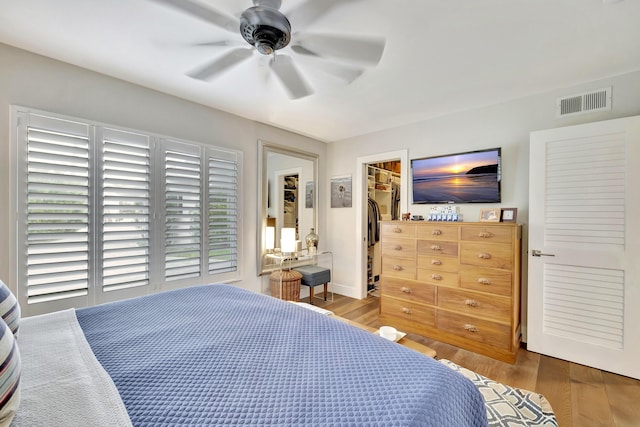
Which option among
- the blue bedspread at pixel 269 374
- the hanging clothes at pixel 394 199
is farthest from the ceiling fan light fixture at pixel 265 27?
the hanging clothes at pixel 394 199

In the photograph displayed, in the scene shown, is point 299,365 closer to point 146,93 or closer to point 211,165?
point 211,165

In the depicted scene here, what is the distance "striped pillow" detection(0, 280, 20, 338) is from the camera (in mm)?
940

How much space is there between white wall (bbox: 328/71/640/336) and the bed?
2526mm

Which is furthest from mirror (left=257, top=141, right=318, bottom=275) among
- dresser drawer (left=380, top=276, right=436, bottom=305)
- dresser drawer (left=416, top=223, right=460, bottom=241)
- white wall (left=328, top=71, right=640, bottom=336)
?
dresser drawer (left=416, top=223, right=460, bottom=241)

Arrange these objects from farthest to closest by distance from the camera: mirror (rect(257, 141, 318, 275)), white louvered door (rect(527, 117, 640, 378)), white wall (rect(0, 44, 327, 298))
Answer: mirror (rect(257, 141, 318, 275))
white louvered door (rect(527, 117, 640, 378))
white wall (rect(0, 44, 327, 298))

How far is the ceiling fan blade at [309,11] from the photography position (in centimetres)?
137

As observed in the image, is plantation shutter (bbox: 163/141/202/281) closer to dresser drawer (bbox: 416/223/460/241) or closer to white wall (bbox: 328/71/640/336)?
white wall (bbox: 328/71/640/336)

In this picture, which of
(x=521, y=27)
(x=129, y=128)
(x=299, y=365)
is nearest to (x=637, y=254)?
(x=521, y=27)

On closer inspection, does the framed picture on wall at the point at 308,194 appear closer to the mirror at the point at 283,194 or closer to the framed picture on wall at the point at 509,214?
the mirror at the point at 283,194

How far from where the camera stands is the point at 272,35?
5.08 ft

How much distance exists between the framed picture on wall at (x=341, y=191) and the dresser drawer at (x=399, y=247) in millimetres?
1202

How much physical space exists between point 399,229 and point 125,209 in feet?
9.01

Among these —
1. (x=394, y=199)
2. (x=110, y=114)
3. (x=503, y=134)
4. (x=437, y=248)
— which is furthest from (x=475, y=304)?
(x=110, y=114)

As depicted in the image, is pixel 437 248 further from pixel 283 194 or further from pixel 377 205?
pixel 283 194
